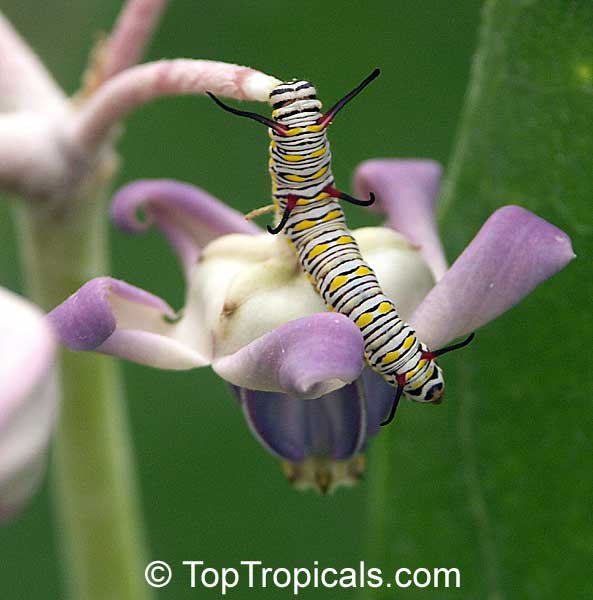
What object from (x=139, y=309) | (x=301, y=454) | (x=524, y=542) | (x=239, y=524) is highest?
(x=139, y=309)

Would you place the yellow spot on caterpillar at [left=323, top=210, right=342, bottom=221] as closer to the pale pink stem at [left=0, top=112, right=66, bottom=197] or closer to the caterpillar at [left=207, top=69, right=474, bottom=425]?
the caterpillar at [left=207, top=69, right=474, bottom=425]

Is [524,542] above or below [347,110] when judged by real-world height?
below

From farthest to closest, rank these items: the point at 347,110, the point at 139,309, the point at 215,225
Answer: the point at 347,110 → the point at 215,225 → the point at 139,309

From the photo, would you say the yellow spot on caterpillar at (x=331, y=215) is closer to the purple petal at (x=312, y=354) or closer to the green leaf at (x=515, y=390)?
the purple petal at (x=312, y=354)

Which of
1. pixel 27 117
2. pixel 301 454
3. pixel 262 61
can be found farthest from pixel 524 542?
pixel 262 61

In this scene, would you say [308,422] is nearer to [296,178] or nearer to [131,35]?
[296,178]

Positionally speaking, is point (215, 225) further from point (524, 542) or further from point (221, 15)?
point (221, 15)

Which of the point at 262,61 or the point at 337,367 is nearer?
the point at 337,367

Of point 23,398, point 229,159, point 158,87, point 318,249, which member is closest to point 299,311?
point 318,249
